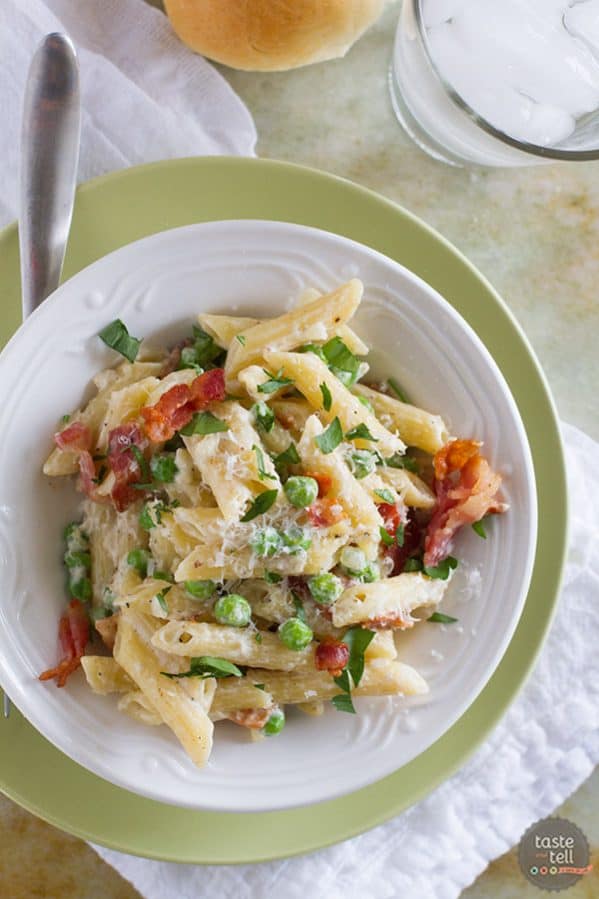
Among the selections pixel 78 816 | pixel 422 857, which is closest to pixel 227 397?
pixel 78 816

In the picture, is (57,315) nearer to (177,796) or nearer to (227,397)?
(227,397)

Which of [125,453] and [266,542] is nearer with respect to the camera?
[266,542]

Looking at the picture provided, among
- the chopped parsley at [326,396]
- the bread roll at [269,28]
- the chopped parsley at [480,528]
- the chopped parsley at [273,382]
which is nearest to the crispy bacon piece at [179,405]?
the chopped parsley at [273,382]

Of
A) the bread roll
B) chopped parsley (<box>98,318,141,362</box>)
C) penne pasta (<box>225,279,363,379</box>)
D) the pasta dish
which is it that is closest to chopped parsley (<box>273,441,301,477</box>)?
the pasta dish

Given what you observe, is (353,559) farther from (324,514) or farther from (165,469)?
(165,469)

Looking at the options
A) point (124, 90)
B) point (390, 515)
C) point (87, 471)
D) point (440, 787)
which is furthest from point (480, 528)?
point (124, 90)

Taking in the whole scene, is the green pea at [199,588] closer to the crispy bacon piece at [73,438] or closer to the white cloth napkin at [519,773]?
the crispy bacon piece at [73,438]
